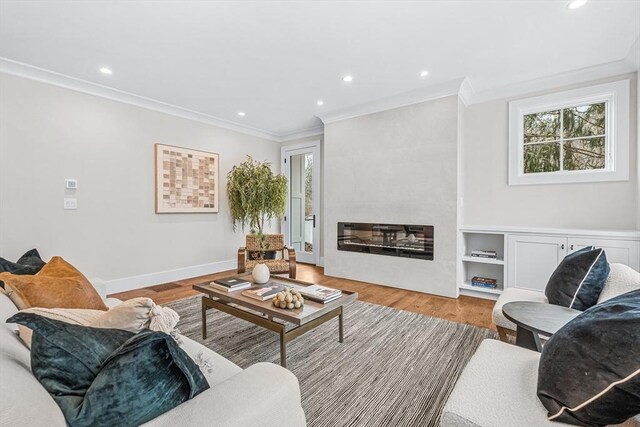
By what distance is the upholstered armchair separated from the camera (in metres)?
3.87

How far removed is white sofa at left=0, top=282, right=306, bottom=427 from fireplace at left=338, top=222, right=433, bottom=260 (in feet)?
10.3

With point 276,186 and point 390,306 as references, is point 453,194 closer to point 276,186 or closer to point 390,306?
point 390,306

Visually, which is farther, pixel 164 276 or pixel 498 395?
pixel 164 276

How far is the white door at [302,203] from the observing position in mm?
5582

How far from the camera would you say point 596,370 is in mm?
891

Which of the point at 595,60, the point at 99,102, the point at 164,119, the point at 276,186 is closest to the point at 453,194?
the point at 595,60

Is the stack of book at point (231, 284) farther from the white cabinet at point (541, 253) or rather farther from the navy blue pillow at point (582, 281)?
the white cabinet at point (541, 253)

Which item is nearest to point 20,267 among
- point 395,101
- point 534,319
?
point 534,319

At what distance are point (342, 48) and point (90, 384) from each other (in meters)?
2.90

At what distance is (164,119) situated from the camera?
418 cm

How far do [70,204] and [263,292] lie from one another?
2.83 meters

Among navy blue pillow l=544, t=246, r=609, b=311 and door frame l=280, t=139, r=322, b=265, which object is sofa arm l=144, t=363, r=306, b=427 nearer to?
navy blue pillow l=544, t=246, r=609, b=311

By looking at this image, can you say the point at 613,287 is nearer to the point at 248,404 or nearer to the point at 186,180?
the point at 248,404

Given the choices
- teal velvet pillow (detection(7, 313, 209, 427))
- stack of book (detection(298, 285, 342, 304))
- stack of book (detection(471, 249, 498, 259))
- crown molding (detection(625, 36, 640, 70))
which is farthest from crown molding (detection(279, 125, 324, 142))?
teal velvet pillow (detection(7, 313, 209, 427))
